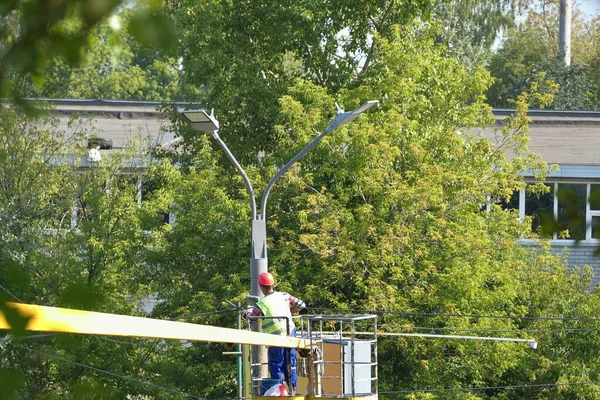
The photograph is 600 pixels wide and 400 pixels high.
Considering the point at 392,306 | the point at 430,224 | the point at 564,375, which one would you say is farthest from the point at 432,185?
the point at 564,375

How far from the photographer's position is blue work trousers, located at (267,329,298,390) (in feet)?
40.1

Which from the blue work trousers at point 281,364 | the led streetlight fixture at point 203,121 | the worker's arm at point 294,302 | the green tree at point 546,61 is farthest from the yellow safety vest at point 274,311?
the green tree at point 546,61

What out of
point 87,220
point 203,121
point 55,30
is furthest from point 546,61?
point 55,30

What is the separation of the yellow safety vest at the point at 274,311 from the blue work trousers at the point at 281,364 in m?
0.47

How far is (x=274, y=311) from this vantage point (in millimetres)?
11750

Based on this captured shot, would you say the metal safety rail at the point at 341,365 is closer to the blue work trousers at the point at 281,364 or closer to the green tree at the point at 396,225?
the blue work trousers at the point at 281,364

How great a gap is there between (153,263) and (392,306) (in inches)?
206

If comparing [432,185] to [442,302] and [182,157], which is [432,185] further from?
[182,157]

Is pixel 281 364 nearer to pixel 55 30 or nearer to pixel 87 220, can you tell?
pixel 55 30

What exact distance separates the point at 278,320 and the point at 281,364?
2.29 feet

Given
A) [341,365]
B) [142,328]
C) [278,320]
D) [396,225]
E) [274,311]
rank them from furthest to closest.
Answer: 1. [396,225]
2. [341,365]
3. [278,320]
4. [274,311]
5. [142,328]

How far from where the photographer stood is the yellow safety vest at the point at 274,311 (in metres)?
11.7

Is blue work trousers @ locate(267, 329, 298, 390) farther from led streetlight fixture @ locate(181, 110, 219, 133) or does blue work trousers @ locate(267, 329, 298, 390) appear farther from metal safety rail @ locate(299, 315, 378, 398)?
led streetlight fixture @ locate(181, 110, 219, 133)

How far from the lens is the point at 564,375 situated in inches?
Result: 911
